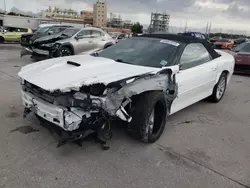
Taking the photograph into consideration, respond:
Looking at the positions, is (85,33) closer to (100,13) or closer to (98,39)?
(98,39)

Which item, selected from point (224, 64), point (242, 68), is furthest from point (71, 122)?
point (242, 68)

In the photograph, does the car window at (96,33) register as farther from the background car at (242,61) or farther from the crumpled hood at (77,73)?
the crumpled hood at (77,73)

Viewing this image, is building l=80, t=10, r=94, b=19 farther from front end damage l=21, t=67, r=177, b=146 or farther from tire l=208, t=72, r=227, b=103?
front end damage l=21, t=67, r=177, b=146

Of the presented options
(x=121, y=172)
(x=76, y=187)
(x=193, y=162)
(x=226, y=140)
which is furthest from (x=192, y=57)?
(x=76, y=187)

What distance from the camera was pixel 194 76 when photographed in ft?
13.3

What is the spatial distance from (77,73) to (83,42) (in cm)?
801

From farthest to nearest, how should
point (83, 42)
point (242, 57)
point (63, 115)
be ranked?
point (83, 42), point (242, 57), point (63, 115)

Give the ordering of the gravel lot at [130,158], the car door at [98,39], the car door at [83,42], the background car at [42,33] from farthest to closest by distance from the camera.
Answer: the background car at [42,33] < the car door at [98,39] < the car door at [83,42] < the gravel lot at [130,158]

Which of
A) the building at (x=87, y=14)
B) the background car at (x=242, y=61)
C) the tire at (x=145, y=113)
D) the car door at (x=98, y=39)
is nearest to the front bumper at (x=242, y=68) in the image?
the background car at (x=242, y=61)

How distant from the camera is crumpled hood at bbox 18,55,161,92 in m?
2.68

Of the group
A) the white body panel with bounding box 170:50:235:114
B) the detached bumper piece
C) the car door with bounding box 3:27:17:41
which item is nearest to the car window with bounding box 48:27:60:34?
the car door with bounding box 3:27:17:41

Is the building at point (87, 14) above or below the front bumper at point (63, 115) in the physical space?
above

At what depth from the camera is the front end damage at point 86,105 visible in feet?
8.76

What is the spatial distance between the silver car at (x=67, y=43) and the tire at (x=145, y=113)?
283 inches
